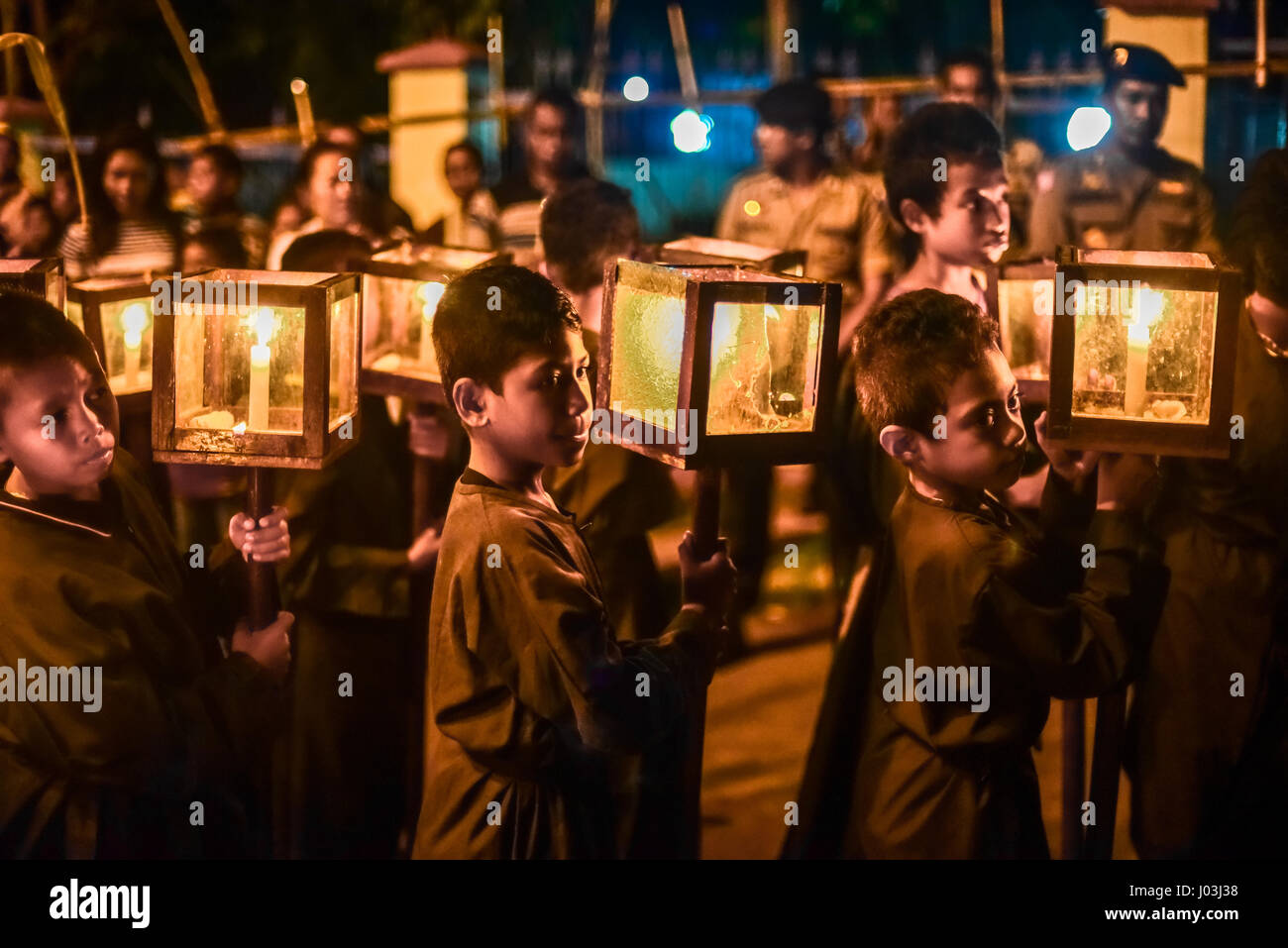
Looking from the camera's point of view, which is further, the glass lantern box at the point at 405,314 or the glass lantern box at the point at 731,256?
the glass lantern box at the point at 405,314

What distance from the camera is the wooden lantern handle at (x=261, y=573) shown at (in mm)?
3131

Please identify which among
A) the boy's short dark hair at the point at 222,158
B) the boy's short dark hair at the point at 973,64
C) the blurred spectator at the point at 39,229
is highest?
the boy's short dark hair at the point at 973,64

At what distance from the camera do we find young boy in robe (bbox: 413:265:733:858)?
297 centimetres

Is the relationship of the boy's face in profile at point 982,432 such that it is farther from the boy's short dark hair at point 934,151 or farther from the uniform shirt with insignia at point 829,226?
the uniform shirt with insignia at point 829,226

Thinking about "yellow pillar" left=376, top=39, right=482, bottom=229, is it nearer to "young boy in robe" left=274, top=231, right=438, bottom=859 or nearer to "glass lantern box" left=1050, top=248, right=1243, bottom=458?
"young boy in robe" left=274, top=231, right=438, bottom=859

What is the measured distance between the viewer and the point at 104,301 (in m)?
3.39

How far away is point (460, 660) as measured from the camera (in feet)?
10.1

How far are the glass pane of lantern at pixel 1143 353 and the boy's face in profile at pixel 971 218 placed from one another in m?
0.76

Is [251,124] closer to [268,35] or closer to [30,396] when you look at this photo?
[268,35]

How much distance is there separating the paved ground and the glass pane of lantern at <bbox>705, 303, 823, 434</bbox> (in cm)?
106

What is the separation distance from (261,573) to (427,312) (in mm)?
727

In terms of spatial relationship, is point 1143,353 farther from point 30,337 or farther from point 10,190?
point 10,190

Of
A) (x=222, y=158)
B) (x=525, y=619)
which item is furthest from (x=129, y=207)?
(x=525, y=619)

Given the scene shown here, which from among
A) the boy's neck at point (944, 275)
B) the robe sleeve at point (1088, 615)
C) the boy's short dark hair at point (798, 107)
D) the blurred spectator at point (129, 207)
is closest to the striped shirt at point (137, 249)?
the blurred spectator at point (129, 207)
